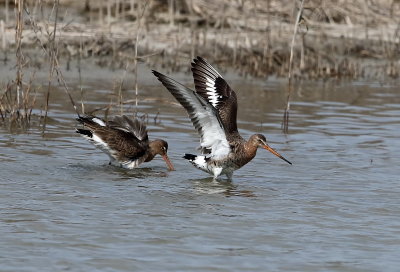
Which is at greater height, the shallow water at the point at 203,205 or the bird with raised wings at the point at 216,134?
the bird with raised wings at the point at 216,134

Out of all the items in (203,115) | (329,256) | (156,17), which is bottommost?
(329,256)

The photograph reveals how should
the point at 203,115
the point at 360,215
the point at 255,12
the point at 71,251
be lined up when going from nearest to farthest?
1. the point at 71,251
2. the point at 360,215
3. the point at 203,115
4. the point at 255,12

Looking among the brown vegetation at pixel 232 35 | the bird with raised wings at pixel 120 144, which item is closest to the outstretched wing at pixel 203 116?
the bird with raised wings at pixel 120 144

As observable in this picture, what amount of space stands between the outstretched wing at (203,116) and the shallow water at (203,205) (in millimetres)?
381

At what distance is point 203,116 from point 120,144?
125 centimetres

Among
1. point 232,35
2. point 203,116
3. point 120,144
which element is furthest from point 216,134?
point 232,35

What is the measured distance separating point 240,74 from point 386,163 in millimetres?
5898

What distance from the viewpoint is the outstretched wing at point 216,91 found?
9367 millimetres

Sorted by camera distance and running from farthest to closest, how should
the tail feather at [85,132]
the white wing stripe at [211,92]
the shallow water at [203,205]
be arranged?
the white wing stripe at [211,92]
the tail feather at [85,132]
the shallow water at [203,205]

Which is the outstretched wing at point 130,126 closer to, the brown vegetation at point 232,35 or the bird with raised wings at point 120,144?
the bird with raised wings at point 120,144

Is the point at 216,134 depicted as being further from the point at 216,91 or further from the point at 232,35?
the point at 232,35

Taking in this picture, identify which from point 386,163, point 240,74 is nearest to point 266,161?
point 386,163

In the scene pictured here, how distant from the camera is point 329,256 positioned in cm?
639

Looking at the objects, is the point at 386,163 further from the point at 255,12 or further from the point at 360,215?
the point at 255,12
